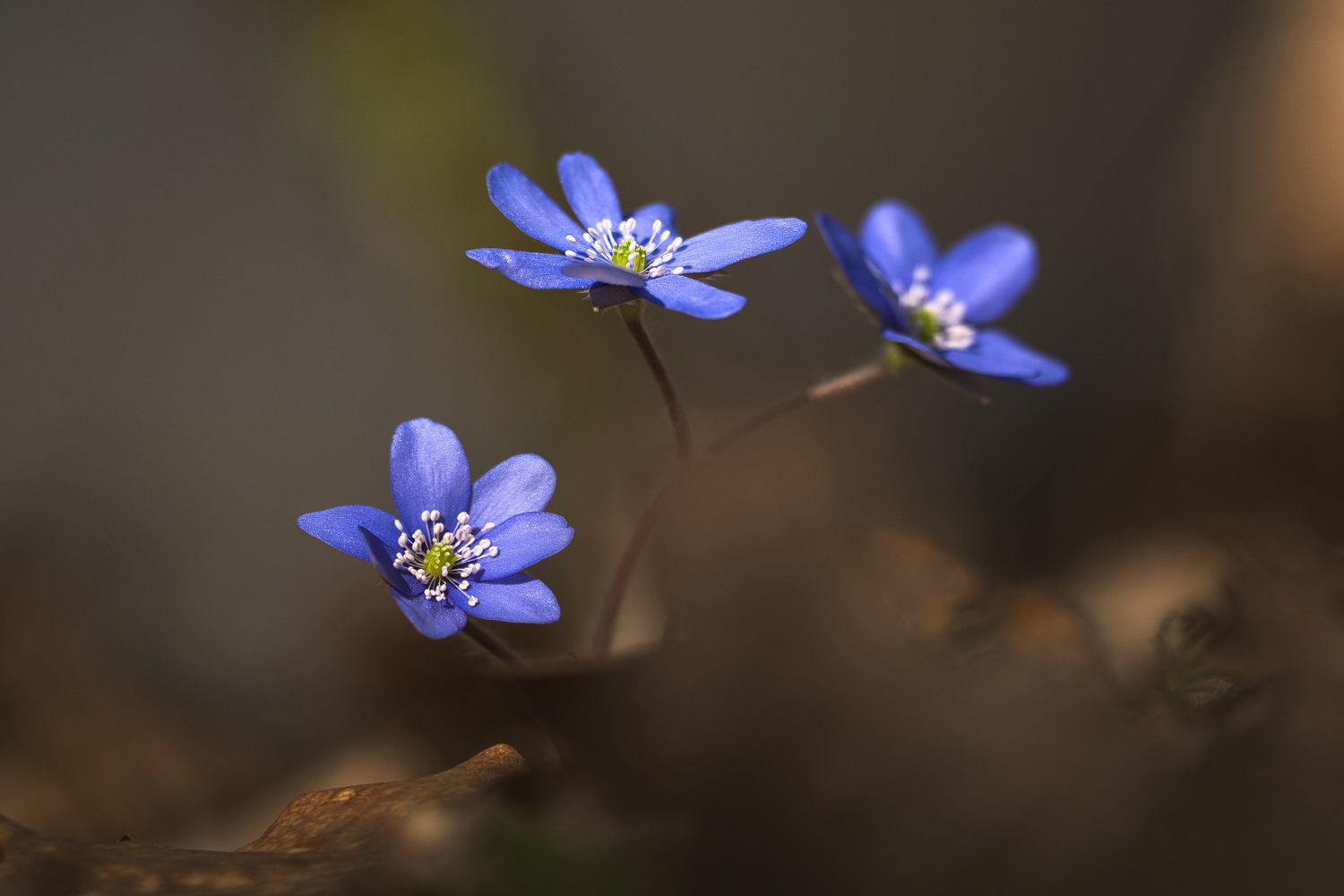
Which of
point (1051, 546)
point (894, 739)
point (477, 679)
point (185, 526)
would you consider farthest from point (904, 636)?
point (185, 526)

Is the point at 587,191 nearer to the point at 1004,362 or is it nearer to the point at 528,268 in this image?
the point at 528,268

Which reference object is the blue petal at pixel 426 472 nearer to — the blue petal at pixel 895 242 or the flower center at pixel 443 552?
the flower center at pixel 443 552

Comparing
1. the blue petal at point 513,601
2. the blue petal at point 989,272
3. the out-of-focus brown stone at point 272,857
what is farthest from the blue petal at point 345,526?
the blue petal at point 989,272

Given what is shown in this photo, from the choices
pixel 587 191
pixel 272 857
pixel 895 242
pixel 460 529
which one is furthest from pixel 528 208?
pixel 272 857

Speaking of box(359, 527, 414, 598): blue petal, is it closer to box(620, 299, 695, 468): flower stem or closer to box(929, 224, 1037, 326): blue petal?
box(620, 299, 695, 468): flower stem

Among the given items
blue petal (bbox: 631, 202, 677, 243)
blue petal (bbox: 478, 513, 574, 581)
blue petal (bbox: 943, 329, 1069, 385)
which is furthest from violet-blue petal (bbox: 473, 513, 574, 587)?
blue petal (bbox: 943, 329, 1069, 385)

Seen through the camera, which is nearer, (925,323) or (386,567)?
(386,567)

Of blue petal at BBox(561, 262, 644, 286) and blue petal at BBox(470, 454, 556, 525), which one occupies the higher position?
blue petal at BBox(561, 262, 644, 286)
